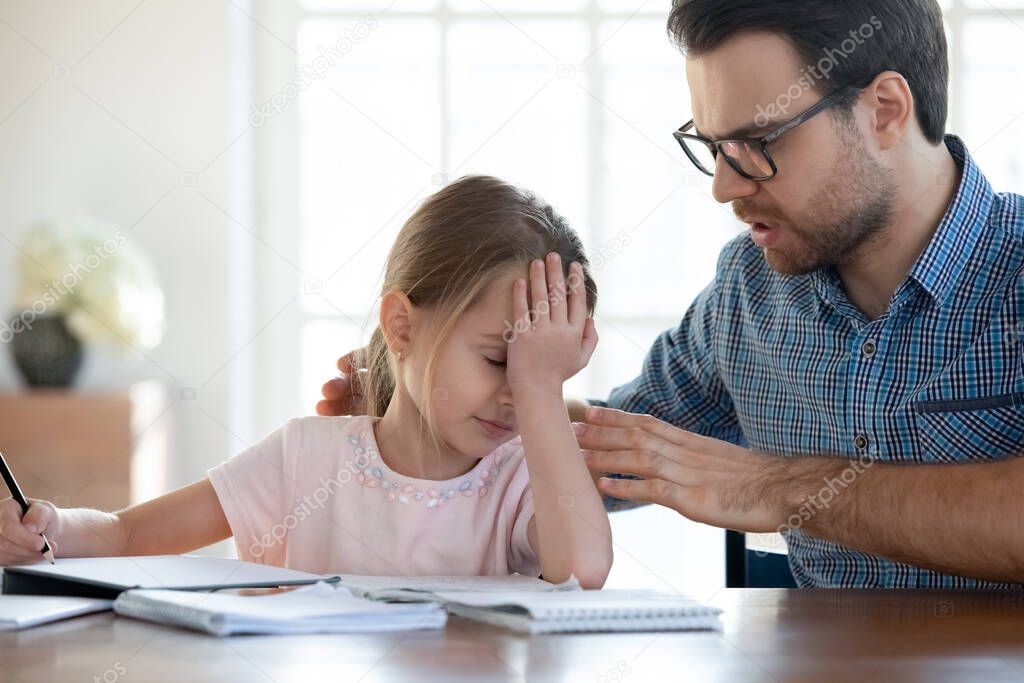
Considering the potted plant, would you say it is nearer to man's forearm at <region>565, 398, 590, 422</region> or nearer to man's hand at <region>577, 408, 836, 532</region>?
man's forearm at <region>565, 398, 590, 422</region>

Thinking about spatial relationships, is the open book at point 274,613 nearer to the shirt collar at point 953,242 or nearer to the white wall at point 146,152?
the shirt collar at point 953,242

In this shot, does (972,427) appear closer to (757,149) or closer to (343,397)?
(757,149)

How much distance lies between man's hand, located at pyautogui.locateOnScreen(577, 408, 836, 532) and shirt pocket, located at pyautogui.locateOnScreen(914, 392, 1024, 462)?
0.25m

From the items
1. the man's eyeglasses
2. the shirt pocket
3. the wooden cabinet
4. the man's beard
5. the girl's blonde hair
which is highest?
the man's eyeglasses

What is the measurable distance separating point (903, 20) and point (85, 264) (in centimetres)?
234

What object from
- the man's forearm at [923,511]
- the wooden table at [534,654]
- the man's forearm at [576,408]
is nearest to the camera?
the wooden table at [534,654]

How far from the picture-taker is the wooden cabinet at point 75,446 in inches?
122

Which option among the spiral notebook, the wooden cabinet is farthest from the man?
the wooden cabinet

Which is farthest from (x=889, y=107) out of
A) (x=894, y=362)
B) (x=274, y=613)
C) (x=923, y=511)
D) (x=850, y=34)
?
(x=274, y=613)

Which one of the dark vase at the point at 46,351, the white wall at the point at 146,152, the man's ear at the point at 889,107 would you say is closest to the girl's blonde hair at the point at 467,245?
the man's ear at the point at 889,107

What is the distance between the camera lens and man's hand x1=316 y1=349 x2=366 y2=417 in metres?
1.51

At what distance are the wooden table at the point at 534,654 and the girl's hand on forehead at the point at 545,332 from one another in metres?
0.39

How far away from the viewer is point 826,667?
29.4 inches

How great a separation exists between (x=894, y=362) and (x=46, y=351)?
2.50m
